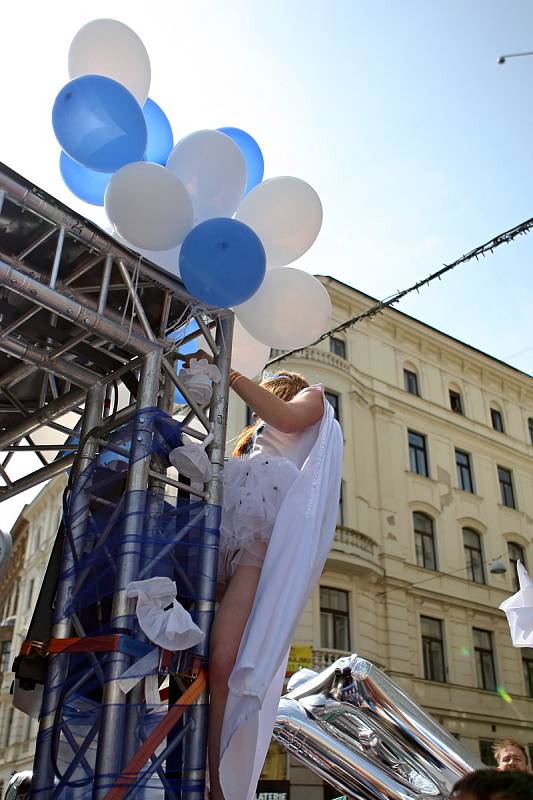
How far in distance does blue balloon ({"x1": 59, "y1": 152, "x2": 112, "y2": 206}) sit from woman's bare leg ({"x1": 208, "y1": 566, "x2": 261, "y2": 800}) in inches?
88.0

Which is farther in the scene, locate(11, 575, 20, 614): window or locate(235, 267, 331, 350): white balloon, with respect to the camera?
locate(11, 575, 20, 614): window

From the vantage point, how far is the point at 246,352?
4.65 m

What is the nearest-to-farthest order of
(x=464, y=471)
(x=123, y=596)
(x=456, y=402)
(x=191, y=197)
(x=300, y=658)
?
(x=123, y=596) → (x=191, y=197) → (x=300, y=658) → (x=464, y=471) → (x=456, y=402)

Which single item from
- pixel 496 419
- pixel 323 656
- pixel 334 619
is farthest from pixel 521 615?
pixel 496 419

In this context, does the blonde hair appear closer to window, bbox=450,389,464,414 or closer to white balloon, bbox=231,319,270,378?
white balloon, bbox=231,319,270,378

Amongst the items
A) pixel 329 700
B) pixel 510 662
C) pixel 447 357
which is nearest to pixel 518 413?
pixel 447 357

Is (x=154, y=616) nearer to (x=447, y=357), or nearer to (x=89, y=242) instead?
(x=89, y=242)

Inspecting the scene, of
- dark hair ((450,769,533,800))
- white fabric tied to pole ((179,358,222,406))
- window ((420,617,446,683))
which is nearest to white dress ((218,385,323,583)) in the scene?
white fabric tied to pole ((179,358,222,406))

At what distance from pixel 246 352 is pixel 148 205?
123 cm

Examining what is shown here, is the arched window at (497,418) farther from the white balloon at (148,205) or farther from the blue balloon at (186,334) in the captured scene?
the white balloon at (148,205)

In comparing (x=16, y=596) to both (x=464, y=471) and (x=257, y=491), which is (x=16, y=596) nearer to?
(x=464, y=471)

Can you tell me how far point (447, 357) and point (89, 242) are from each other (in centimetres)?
2124

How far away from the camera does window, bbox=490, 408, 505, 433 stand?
2503 centimetres

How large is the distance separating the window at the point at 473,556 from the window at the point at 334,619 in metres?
5.13
